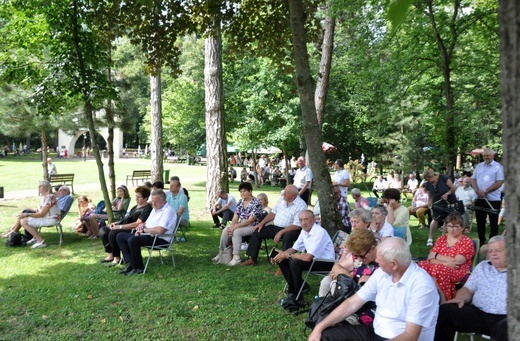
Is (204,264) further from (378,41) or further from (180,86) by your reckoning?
(180,86)

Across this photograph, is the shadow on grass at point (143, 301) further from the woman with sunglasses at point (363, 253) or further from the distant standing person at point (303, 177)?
the distant standing person at point (303, 177)

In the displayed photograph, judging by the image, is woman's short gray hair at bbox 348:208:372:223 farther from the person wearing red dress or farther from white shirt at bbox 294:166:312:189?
white shirt at bbox 294:166:312:189

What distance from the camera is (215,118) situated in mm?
12203

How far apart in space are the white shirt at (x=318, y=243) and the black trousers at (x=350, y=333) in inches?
76.2

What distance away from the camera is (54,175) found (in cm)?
1897

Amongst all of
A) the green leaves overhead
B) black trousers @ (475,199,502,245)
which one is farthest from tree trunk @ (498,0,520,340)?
black trousers @ (475,199,502,245)

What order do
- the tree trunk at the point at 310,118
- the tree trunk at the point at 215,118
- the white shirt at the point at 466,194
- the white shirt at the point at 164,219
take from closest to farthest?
the tree trunk at the point at 310,118, the white shirt at the point at 164,219, the white shirt at the point at 466,194, the tree trunk at the point at 215,118

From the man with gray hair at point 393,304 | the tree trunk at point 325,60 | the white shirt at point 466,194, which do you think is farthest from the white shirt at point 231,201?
the man with gray hair at point 393,304

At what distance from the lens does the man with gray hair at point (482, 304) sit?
377cm

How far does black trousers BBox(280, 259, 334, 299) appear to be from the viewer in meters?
5.38

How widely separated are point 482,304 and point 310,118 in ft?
11.8

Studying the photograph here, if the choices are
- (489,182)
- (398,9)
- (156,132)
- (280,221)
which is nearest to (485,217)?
(489,182)

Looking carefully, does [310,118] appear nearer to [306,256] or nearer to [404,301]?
[306,256]

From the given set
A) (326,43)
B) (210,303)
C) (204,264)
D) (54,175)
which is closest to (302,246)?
(210,303)
